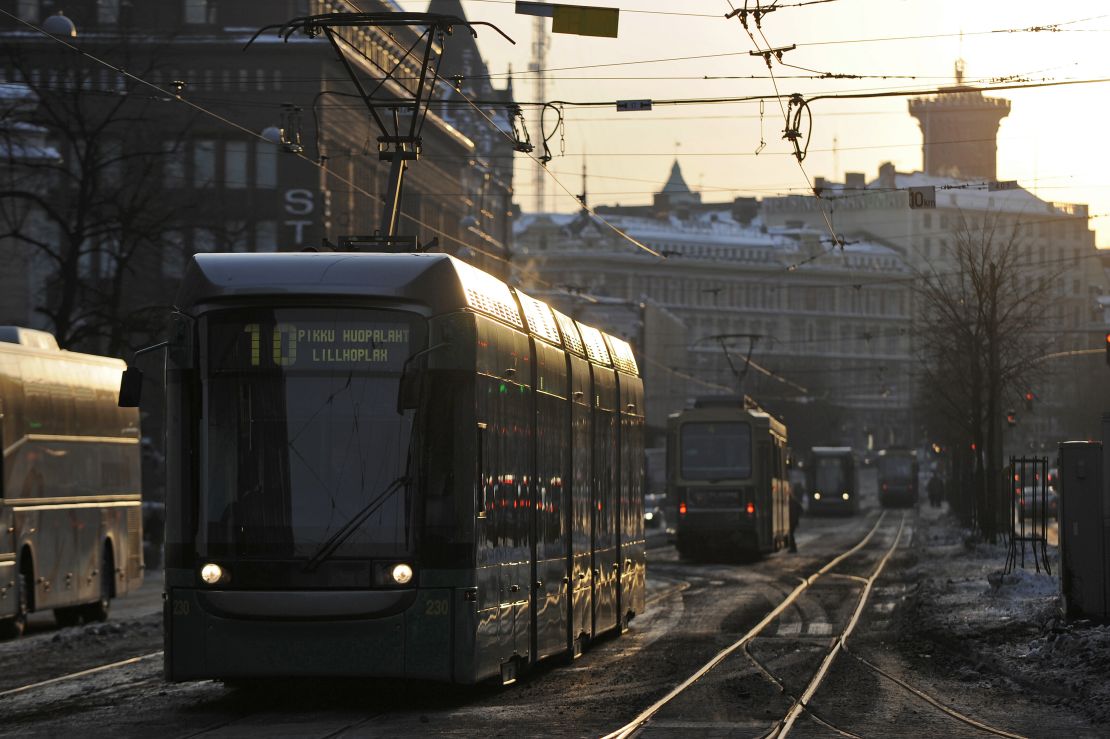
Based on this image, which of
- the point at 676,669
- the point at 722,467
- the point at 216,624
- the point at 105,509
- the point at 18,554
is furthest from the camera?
the point at 722,467

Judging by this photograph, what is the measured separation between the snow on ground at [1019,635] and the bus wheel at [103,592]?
382 inches

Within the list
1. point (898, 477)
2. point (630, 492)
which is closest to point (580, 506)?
point (630, 492)

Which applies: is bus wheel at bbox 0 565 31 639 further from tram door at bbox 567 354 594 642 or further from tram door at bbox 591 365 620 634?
tram door at bbox 567 354 594 642

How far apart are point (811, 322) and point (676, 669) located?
143409 mm

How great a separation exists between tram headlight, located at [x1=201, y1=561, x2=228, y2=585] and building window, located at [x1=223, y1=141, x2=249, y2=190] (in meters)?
55.3

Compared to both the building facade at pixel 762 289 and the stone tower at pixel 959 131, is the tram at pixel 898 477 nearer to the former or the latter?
the building facade at pixel 762 289

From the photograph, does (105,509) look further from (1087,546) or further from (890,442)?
(890,442)

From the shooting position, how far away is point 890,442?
6014 inches

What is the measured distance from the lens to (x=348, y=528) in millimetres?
12906

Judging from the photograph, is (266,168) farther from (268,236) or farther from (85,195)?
(85,195)

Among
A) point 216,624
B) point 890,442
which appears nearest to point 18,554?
point 216,624

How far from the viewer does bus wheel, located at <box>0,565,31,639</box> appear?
71.1 feet

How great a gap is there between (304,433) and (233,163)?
55.6m

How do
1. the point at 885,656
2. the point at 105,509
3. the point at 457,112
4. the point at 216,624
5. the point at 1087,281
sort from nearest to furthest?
the point at 216,624 < the point at 885,656 < the point at 105,509 < the point at 457,112 < the point at 1087,281
